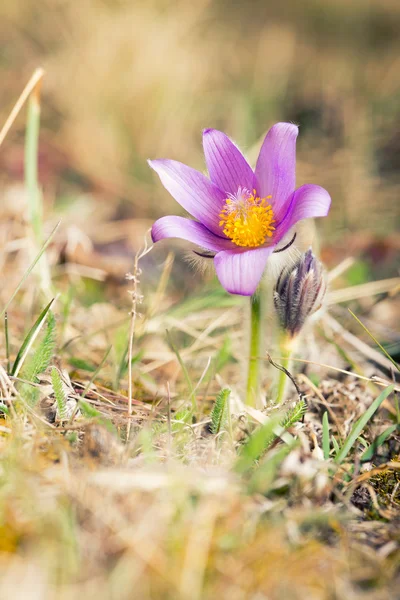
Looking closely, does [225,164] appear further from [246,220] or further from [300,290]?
[300,290]

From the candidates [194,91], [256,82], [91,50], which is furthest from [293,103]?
[91,50]

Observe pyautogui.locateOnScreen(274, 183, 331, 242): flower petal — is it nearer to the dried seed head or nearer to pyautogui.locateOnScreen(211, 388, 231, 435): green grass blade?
the dried seed head

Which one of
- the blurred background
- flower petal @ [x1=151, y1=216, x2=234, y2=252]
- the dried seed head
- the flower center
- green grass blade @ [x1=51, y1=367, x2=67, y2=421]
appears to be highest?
the blurred background

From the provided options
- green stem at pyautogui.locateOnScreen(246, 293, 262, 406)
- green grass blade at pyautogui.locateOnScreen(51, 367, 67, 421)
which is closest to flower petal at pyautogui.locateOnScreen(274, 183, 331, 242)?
green stem at pyautogui.locateOnScreen(246, 293, 262, 406)

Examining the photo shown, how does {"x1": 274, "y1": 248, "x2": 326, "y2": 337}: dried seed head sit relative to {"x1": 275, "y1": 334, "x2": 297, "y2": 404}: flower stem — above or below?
above

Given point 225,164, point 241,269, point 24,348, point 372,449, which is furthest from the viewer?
point 225,164

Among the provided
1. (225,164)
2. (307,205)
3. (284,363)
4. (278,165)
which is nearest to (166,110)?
(225,164)
